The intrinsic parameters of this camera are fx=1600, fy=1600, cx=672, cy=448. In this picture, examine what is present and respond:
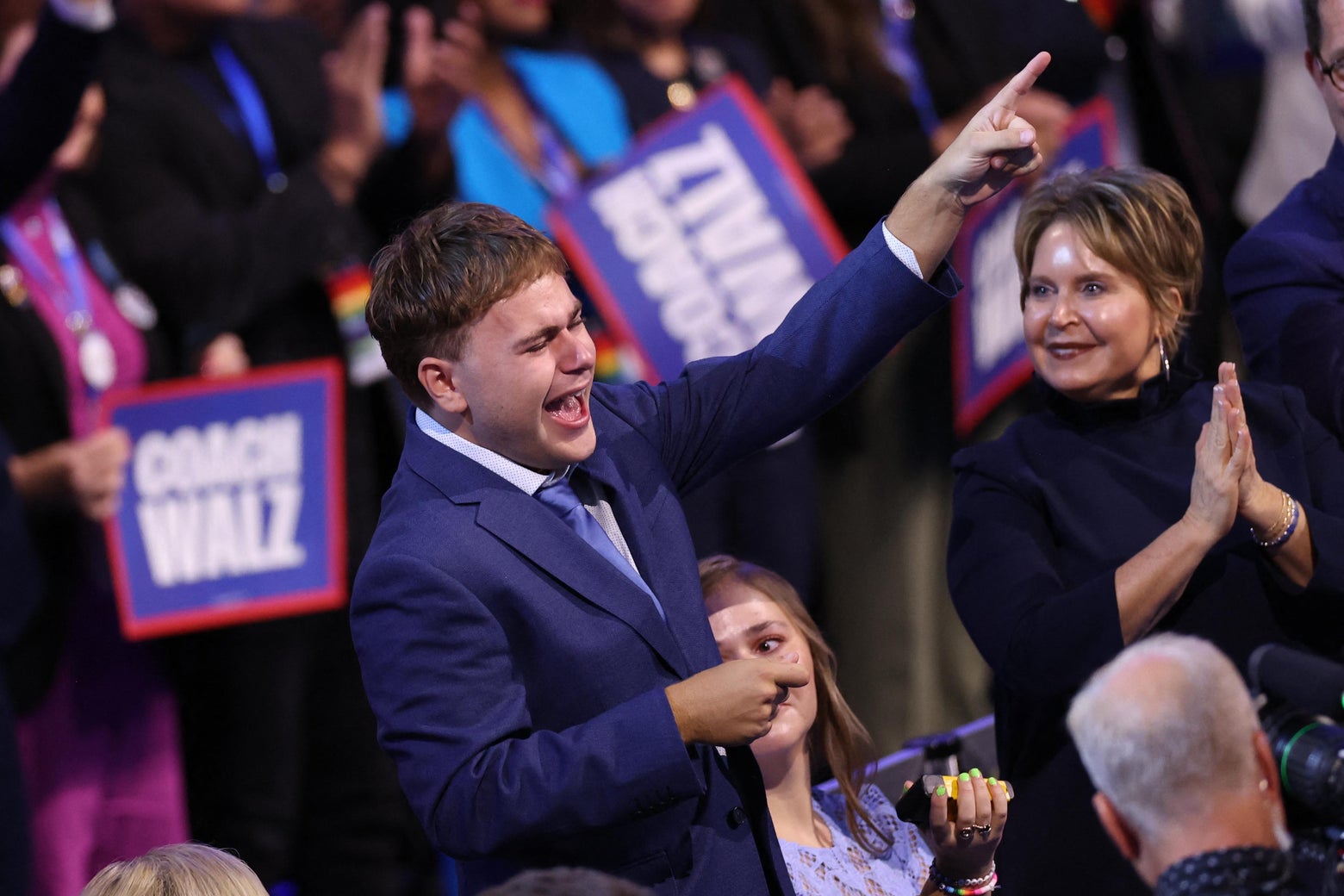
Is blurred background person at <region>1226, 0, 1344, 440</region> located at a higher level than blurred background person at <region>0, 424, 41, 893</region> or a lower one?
lower

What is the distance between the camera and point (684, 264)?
398 cm

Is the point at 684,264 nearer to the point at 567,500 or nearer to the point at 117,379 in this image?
the point at 117,379

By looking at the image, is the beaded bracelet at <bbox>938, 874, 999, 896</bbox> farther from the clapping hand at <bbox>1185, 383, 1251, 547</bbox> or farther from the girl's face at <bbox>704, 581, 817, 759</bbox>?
the clapping hand at <bbox>1185, 383, 1251, 547</bbox>

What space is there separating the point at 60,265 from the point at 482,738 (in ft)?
7.26

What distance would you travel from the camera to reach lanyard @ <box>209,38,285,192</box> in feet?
12.3

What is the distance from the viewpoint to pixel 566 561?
1859mm

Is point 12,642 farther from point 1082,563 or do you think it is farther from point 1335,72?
point 1335,72

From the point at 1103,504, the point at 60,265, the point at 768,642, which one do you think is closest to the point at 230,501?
the point at 60,265

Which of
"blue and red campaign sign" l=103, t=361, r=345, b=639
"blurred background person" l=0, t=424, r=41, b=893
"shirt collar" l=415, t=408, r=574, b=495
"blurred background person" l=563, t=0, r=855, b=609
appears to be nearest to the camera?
"shirt collar" l=415, t=408, r=574, b=495

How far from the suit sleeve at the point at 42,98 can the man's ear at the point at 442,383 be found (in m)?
1.46

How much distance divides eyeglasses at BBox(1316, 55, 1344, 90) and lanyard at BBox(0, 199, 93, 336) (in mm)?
2538

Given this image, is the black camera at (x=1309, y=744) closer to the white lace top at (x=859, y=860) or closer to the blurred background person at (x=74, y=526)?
the white lace top at (x=859, y=860)

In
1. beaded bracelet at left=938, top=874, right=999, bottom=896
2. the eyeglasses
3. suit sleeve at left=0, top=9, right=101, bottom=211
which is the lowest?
beaded bracelet at left=938, top=874, right=999, bottom=896

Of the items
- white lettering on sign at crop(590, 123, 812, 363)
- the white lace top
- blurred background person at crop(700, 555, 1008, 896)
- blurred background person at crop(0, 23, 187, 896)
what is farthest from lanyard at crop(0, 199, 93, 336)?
the white lace top
